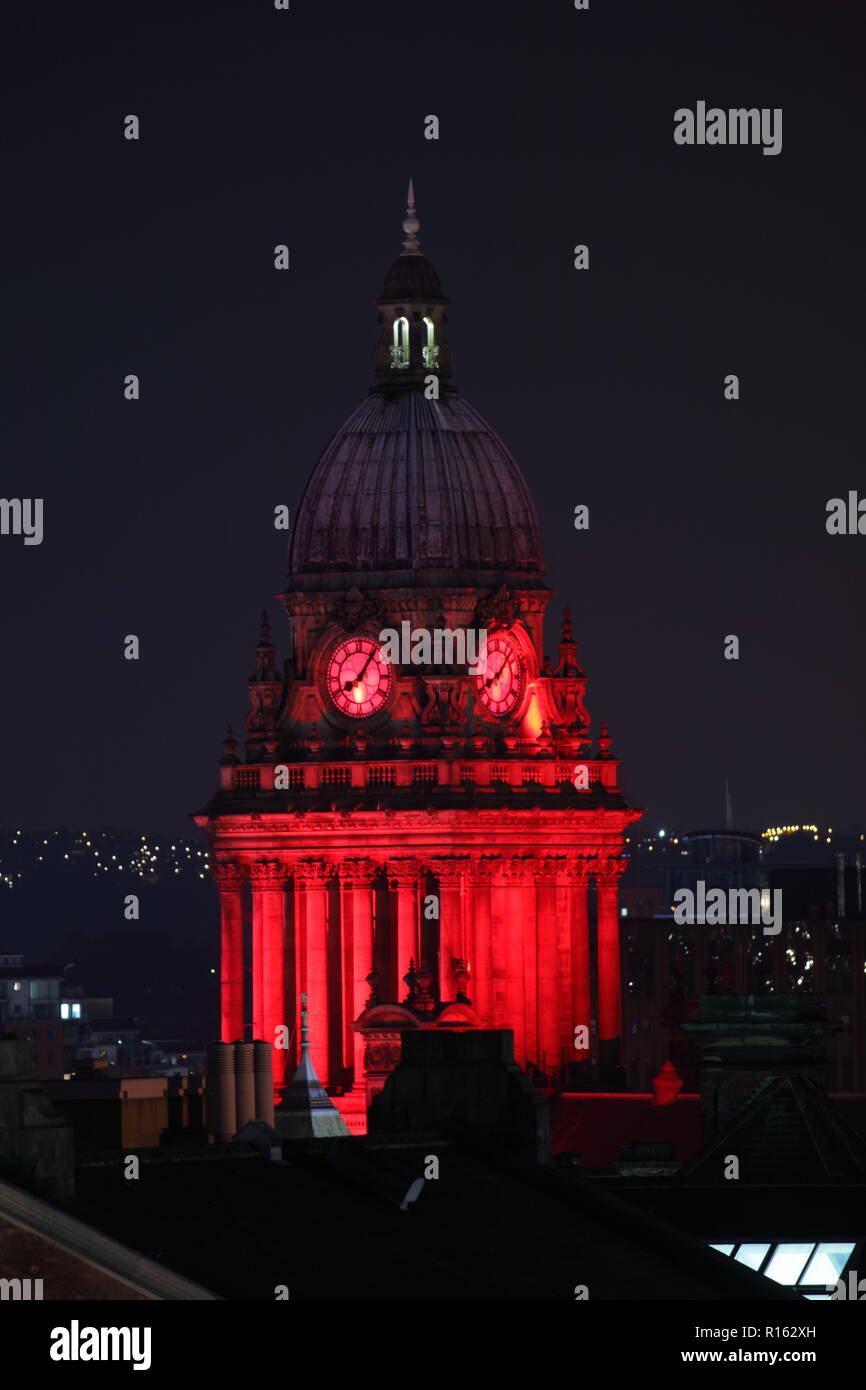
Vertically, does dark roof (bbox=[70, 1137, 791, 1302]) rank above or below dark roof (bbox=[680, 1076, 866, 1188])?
below

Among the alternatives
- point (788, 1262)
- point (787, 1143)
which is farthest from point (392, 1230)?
point (787, 1143)

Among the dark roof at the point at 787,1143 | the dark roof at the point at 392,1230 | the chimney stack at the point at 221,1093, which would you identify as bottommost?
the dark roof at the point at 392,1230

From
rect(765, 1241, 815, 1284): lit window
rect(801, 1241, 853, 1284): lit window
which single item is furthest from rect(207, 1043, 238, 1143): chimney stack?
rect(801, 1241, 853, 1284): lit window

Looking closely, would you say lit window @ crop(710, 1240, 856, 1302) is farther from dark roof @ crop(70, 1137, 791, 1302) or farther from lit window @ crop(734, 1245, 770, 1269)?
dark roof @ crop(70, 1137, 791, 1302)

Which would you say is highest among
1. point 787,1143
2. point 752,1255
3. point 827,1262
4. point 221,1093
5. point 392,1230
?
point 221,1093

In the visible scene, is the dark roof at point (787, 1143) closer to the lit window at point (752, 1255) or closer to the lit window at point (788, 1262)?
the lit window at point (752, 1255)

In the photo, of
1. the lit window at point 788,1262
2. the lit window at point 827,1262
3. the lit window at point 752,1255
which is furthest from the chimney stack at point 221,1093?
the lit window at point 827,1262

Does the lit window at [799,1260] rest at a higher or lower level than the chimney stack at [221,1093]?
lower

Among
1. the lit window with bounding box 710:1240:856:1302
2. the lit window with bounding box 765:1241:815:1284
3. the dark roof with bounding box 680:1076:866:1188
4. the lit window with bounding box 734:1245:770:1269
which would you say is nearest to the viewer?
the lit window with bounding box 710:1240:856:1302

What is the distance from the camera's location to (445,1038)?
4604 inches

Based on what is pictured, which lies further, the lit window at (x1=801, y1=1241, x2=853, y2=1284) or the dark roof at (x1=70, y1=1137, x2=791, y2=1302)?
the lit window at (x1=801, y1=1241, x2=853, y2=1284)

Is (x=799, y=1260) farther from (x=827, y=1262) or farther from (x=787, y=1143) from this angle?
(x=787, y=1143)
